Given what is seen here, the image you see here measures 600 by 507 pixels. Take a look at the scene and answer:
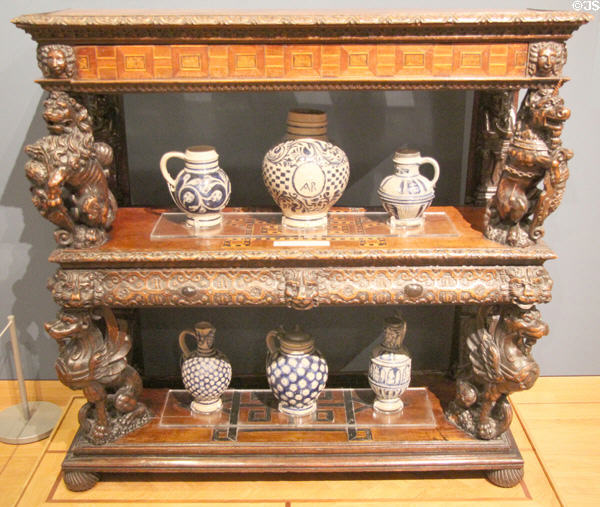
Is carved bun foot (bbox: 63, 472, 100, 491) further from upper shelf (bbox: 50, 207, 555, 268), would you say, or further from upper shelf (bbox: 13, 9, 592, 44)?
upper shelf (bbox: 13, 9, 592, 44)

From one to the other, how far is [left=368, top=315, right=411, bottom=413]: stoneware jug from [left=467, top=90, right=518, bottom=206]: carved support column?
0.46 meters

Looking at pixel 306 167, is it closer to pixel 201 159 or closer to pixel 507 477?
pixel 201 159

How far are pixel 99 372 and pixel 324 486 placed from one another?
69cm

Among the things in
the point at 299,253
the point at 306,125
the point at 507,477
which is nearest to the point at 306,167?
the point at 306,125

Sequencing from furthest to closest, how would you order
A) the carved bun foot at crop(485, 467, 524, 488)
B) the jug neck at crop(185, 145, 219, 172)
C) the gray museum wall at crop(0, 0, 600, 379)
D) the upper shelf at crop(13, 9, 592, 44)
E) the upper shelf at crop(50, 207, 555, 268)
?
the gray museum wall at crop(0, 0, 600, 379) → the carved bun foot at crop(485, 467, 524, 488) → the jug neck at crop(185, 145, 219, 172) → the upper shelf at crop(50, 207, 555, 268) → the upper shelf at crop(13, 9, 592, 44)

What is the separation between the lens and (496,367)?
1.81 metres

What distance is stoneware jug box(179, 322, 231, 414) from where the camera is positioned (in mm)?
1969

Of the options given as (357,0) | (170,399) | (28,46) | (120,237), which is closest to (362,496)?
(170,399)

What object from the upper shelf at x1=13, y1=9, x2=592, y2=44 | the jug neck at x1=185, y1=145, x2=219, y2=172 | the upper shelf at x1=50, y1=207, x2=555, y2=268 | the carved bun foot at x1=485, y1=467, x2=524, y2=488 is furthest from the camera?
the carved bun foot at x1=485, y1=467, x2=524, y2=488

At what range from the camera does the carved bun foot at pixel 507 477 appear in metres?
1.91

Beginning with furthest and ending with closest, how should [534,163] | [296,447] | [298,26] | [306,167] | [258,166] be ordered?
[258,166]
[296,447]
[306,167]
[534,163]
[298,26]

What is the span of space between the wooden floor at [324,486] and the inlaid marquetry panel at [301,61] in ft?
3.62

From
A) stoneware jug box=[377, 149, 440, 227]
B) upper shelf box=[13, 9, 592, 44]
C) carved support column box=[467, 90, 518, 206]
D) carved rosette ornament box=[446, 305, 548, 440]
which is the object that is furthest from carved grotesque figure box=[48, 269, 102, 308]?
carved support column box=[467, 90, 518, 206]

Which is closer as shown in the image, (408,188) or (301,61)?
(301,61)
